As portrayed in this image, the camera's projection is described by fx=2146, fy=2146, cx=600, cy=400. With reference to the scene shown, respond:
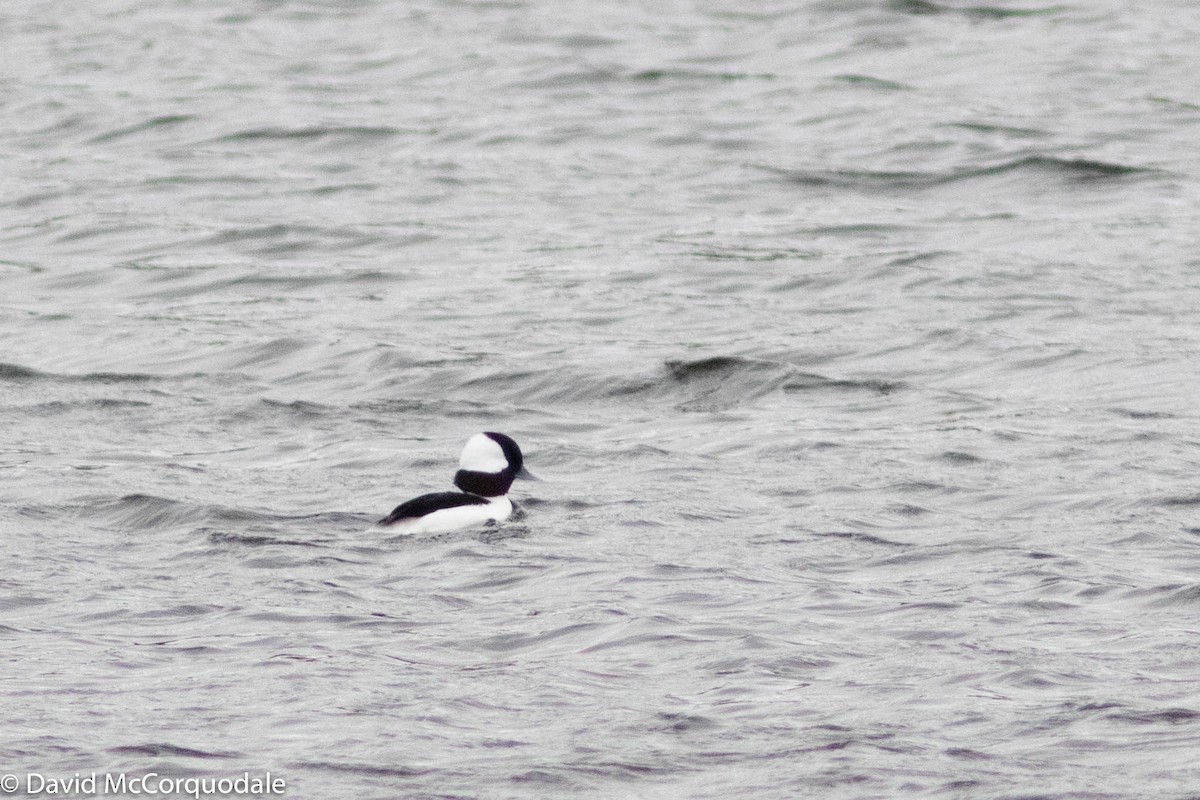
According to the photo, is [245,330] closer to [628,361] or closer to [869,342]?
[628,361]

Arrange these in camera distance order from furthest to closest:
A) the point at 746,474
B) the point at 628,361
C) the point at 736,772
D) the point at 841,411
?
the point at 628,361, the point at 841,411, the point at 746,474, the point at 736,772

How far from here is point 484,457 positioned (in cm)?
1080

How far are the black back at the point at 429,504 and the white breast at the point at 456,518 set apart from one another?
0.02 m

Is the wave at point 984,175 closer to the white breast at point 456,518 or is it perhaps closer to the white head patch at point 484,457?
the white head patch at point 484,457

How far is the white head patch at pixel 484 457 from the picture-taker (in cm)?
1077

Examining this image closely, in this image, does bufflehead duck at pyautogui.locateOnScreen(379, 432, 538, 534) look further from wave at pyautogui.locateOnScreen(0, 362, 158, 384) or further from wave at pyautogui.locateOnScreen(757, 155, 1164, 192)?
wave at pyautogui.locateOnScreen(757, 155, 1164, 192)

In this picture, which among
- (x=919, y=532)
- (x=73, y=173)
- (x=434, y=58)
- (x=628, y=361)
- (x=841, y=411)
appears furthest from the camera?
(x=434, y=58)

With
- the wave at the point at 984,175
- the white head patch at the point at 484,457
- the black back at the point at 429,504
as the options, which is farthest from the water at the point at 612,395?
the white head patch at the point at 484,457

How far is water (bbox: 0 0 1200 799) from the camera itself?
7309mm

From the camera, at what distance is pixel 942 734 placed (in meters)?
7.13

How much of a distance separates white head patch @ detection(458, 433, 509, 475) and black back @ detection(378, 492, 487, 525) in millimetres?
322

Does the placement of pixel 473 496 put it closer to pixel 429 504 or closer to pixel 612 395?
pixel 429 504

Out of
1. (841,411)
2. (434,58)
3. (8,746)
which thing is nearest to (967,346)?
(841,411)

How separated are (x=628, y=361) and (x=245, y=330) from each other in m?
2.75
